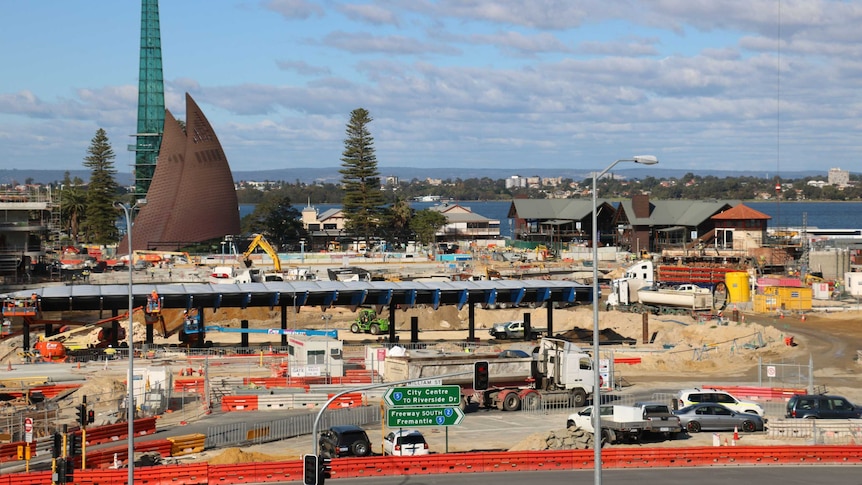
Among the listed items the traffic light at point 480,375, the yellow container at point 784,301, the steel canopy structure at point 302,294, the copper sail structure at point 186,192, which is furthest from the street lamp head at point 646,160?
the copper sail structure at point 186,192

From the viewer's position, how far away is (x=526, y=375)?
46312 mm

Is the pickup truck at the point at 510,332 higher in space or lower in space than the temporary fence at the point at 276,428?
higher

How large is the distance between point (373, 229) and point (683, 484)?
120933mm

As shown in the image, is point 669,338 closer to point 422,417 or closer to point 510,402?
point 510,402

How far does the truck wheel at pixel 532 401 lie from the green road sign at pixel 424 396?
1163cm

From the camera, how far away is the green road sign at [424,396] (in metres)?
33.9

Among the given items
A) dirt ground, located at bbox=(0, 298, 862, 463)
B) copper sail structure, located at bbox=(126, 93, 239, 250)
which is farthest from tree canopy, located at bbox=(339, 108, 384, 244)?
dirt ground, located at bbox=(0, 298, 862, 463)

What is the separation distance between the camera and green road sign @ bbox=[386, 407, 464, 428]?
33.8m

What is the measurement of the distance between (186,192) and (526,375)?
8858cm

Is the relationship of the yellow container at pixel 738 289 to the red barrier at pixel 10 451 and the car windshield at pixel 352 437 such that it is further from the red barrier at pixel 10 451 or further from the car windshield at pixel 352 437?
the red barrier at pixel 10 451

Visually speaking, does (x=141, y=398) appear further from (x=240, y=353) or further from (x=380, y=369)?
(x=240, y=353)

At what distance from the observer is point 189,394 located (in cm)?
4922

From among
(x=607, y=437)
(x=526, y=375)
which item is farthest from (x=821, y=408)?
(x=526, y=375)

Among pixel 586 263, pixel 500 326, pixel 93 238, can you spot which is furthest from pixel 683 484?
pixel 93 238
